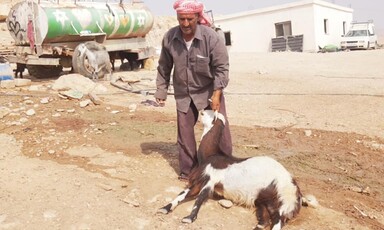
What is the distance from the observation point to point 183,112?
427 cm

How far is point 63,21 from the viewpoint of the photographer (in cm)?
1162

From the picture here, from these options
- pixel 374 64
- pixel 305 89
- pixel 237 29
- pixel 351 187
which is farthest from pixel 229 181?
pixel 237 29

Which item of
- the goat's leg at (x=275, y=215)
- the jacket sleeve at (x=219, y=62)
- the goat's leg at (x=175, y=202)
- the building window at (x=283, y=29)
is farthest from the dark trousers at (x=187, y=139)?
the building window at (x=283, y=29)

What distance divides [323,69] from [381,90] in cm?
519

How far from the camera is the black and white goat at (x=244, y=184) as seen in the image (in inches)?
134

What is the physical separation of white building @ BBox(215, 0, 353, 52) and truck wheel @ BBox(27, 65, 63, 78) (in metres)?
17.6

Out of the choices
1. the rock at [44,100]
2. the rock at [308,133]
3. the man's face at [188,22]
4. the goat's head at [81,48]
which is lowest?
the rock at [308,133]

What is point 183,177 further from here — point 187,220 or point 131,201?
point 187,220

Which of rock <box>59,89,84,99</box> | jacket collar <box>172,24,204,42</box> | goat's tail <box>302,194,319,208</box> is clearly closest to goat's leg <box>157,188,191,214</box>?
goat's tail <box>302,194,319,208</box>

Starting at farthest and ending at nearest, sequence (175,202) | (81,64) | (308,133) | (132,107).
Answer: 1. (81,64)
2. (132,107)
3. (308,133)
4. (175,202)

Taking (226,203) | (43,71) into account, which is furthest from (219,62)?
(43,71)

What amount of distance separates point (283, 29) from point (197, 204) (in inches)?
1033

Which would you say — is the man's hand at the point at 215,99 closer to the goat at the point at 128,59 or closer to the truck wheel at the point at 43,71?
the truck wheel at the point at 43,71

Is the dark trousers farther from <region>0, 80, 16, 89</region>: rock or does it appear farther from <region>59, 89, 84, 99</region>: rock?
<region>0, 80, 16, 89</region>: rock
